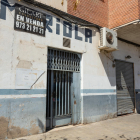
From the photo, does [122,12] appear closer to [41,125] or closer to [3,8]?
[3,8]

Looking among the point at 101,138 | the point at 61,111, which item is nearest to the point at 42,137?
the point at 61,111

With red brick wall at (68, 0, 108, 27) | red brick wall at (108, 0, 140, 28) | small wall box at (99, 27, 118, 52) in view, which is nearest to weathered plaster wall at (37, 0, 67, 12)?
red brick wall at (68, 0, 108, 27)

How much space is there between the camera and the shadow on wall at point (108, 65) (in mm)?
6953

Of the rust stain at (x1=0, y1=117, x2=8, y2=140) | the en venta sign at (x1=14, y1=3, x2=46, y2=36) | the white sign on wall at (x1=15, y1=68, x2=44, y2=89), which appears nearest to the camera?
the rust stain at (x1=0, y1=117, x2=8, y2=140)

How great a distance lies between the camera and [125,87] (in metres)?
8.20

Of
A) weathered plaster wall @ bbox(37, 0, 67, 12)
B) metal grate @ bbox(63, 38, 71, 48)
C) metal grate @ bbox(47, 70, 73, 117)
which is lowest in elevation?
metal grate @ bbox(47, 70, 73, 117)

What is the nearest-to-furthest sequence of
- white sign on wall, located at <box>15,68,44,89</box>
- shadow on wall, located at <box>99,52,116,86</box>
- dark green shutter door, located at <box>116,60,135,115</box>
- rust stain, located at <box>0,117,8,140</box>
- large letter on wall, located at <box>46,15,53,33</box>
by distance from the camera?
rust stain, located at <box>0,117,8,140</box>, white sign on wall, located at <box>15,68,44,89</box>, large letter on wall, located at <box>46,15,53,33</box>, shadow on wall, located at <box>99,52,116,86</box>, dark green shutter door, located at <box>116,60,135,115</box>

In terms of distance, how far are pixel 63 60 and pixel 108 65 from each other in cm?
272

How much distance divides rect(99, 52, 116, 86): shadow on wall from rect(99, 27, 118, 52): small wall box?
1.57 ft

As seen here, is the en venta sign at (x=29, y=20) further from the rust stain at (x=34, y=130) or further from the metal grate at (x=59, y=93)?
the rust stain at (x=34, y=130)

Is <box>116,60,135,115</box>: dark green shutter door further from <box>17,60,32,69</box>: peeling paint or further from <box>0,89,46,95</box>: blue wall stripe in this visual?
<box>17,60,32,69</box>: peeling paint

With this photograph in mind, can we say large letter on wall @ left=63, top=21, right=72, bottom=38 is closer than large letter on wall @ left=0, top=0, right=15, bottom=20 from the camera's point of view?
No

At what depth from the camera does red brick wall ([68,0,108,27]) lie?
6.18 m

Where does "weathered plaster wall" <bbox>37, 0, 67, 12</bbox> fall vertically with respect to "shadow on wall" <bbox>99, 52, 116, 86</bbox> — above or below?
above
